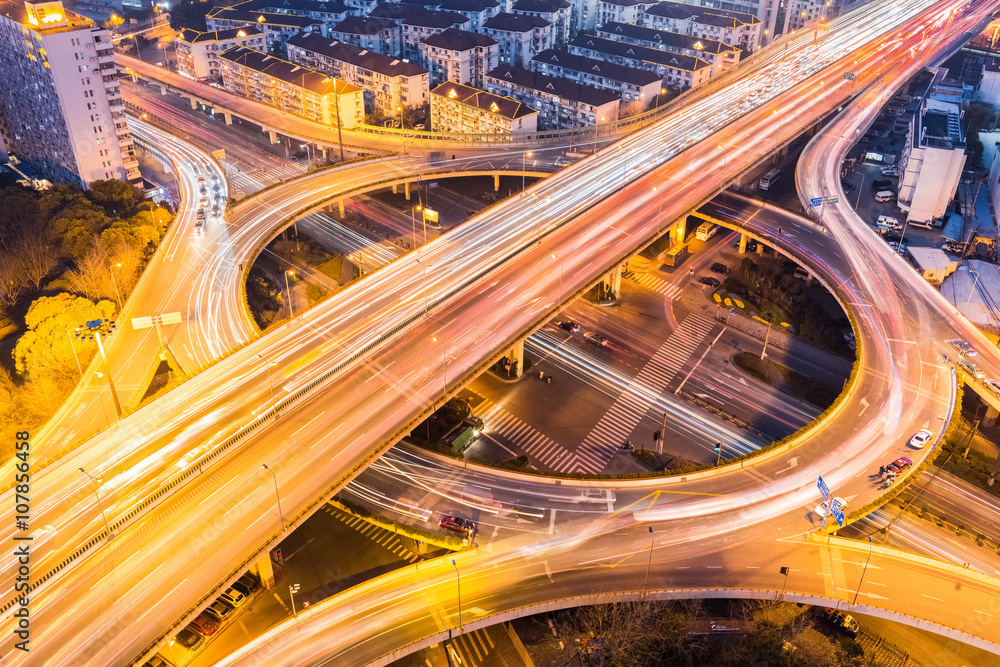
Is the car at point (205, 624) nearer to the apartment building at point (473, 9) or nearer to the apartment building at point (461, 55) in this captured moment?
the apartment building at point (461, 55)

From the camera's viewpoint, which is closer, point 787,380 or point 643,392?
point 643,392

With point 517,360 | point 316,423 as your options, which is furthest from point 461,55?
point 316,423

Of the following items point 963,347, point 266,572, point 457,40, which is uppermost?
point 457,40

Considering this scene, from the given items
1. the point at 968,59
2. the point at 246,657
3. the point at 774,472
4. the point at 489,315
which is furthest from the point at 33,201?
the point at 968,59

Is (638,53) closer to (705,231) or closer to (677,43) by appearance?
(677,43)

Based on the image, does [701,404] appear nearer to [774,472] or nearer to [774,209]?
[774,472]

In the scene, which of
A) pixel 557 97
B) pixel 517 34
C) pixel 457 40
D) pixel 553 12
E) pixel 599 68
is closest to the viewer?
pixel 557 97

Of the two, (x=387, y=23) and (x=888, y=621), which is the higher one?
(x=387, y=23)

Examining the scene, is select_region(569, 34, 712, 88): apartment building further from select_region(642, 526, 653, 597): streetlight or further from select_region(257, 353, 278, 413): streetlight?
select_region(642, 526, 653, 597): streetlight
